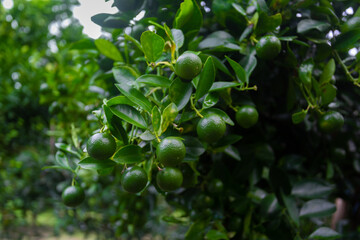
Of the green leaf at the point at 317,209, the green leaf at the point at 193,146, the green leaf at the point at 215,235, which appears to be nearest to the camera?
the green leaf at the point at 193,146

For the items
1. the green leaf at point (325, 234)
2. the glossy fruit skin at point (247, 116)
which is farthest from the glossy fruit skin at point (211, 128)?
the green leaf at point (325, 234)

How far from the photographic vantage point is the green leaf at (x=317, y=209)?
2.49 feet

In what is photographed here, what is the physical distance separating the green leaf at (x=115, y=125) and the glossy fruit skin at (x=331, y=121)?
1.37 feet

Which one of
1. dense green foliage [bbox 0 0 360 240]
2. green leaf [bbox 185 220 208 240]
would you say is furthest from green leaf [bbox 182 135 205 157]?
green leaf [bbox 185 220 208 240]

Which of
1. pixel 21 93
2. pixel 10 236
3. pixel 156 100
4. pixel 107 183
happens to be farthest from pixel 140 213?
pixel 10 236

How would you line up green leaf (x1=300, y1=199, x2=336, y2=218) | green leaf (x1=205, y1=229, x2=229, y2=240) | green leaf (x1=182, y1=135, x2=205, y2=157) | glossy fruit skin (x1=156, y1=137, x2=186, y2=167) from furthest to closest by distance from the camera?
green leaf (x1=300, y1=199, x2=336, y2=218) → green leaf (x1=205, y1=229, x2=229, y2=240) → green leaf (x1=182, y1=135, x2=205, y2=157) → glossy fruit skin (x1=156, y1=137, x2=186, y2=167)

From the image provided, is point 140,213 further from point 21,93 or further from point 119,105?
point 21,93

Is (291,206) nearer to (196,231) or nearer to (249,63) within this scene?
(196,231)

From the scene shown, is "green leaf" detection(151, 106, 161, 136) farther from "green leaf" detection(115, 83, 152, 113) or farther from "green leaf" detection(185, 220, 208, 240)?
"green leaf" detection(185, 220, 208, 240)

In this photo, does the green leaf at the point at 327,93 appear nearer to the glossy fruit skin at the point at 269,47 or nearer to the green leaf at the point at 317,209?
the glossy fruit skin at the point at 269,47

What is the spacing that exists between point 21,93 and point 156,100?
1793 mm

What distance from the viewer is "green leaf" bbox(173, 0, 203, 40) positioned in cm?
53

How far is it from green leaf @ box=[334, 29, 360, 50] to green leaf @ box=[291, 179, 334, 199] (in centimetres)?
38

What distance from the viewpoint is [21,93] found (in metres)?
1.96
